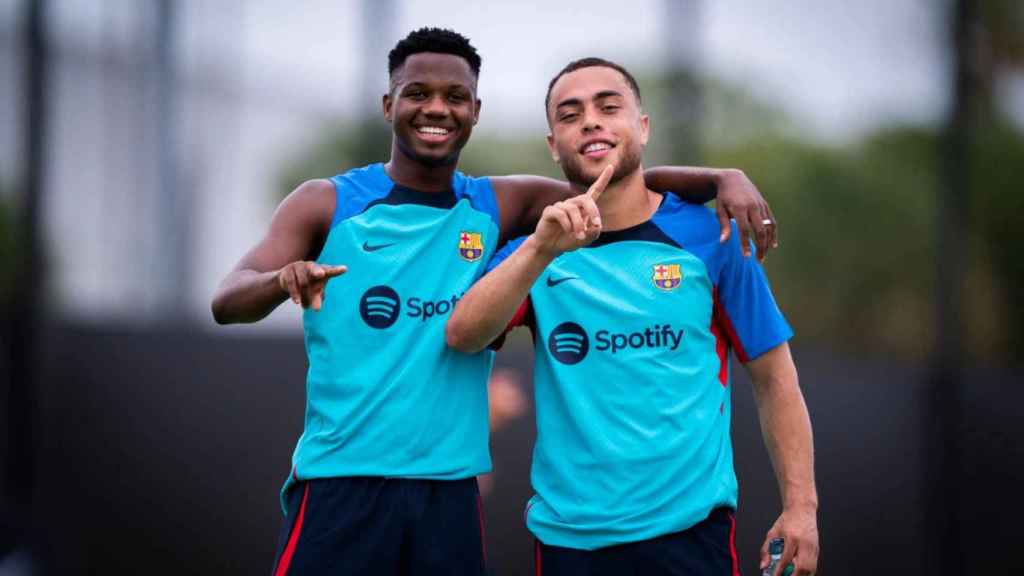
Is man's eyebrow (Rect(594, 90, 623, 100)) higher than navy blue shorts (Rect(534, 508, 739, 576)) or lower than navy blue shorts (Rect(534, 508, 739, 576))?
higher

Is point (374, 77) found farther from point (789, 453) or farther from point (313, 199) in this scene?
point (789, 453)

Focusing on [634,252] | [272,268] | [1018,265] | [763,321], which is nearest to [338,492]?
[272,268]

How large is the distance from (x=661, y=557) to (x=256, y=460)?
3.05m

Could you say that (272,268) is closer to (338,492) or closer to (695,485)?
(338,492)

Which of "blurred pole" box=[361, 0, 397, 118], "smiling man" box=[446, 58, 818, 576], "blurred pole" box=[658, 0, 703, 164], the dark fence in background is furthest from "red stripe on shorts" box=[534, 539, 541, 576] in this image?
"blurred pole" box=[361, 0, 397, 118]

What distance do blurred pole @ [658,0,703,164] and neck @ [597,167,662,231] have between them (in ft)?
8.28

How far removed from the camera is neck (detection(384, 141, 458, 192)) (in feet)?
6.95

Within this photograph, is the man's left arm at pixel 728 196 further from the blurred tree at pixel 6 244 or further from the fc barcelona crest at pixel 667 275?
the blurred tree at pixel 6 244

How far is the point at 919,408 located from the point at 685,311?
2.73 m

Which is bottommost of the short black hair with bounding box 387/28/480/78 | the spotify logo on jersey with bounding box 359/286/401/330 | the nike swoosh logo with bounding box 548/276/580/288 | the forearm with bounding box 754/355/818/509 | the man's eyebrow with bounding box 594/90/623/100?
the forearm with bounding box 754/355/818/509

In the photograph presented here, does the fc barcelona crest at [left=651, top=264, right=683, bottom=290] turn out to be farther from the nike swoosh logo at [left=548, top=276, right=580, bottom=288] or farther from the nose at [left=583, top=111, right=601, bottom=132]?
the nose at [left=583, top=111, right=601, bottom=132]

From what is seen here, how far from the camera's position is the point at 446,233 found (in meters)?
2.08

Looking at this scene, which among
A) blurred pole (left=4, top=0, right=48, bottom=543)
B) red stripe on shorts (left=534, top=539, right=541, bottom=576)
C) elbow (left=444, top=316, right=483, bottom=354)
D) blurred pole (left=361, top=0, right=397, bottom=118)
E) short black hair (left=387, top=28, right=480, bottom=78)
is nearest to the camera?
elbow (left=444, top=316, right=483, bottom=354)

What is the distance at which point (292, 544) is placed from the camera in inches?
78.7
